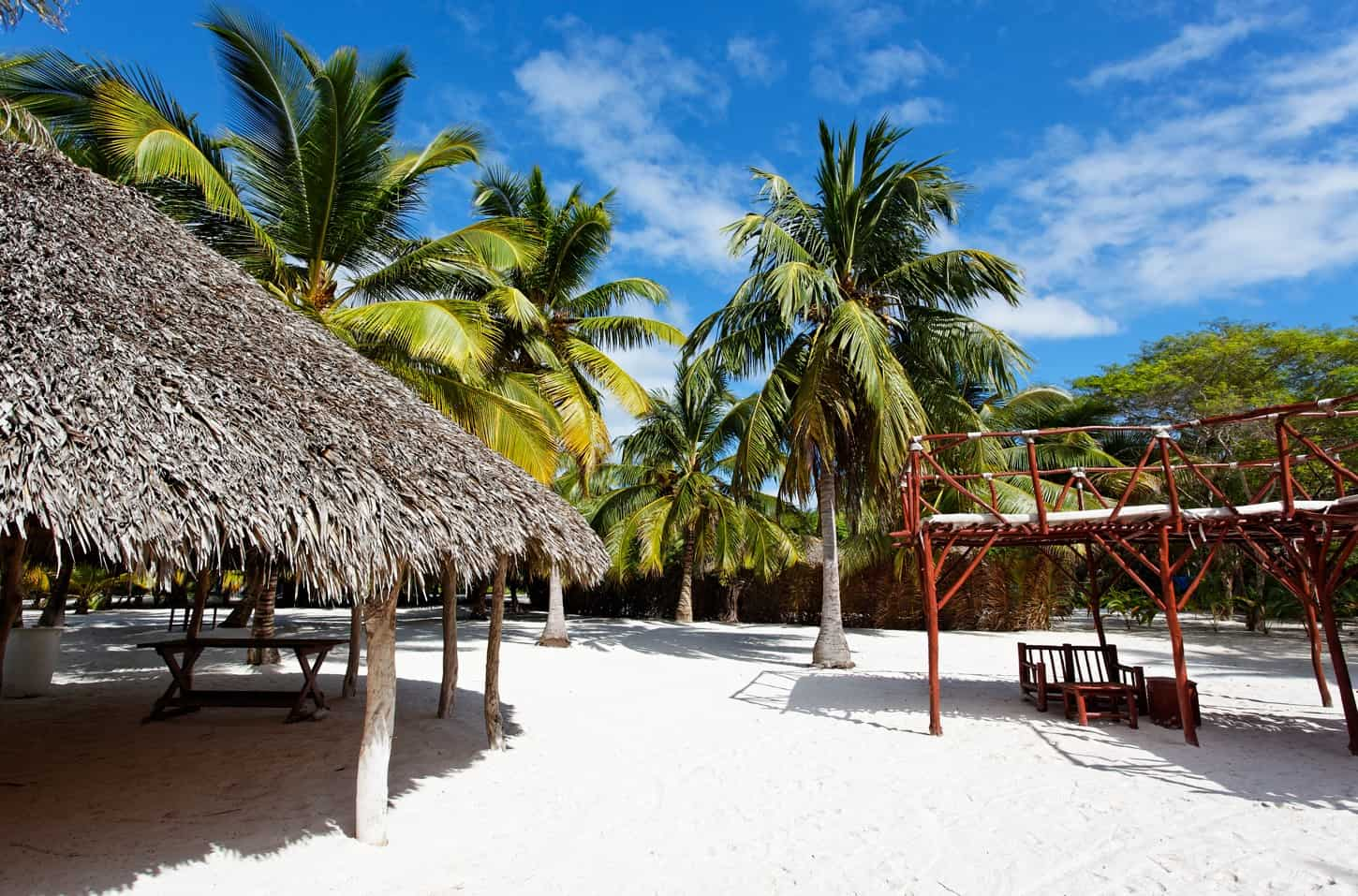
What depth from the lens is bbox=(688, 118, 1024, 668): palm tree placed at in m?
11.1

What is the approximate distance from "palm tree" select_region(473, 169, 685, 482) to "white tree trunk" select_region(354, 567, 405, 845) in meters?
8.42

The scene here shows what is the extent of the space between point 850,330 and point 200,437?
28.8 feet

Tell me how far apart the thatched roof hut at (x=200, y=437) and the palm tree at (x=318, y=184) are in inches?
129

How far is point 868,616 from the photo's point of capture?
2116 cm

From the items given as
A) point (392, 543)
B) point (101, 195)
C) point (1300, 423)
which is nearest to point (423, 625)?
point (101, 195)

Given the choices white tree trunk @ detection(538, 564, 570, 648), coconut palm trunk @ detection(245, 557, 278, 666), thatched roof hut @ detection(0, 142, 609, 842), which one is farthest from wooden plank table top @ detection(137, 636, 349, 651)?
white tree trunk @ detection(538, 564, 570, 648)

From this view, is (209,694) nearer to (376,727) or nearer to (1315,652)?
(376,727)

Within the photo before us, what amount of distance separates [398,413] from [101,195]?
2938mm

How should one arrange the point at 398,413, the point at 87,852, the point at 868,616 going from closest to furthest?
the point at 87,852 → the point at 398,413 → the point at 868,616

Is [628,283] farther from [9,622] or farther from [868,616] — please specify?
[868,616]

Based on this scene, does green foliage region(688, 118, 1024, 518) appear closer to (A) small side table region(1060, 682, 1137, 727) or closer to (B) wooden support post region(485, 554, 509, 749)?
(A) small side table region(1060, 682, 1137, 727)

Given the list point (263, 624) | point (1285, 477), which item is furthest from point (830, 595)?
point (263, 624)

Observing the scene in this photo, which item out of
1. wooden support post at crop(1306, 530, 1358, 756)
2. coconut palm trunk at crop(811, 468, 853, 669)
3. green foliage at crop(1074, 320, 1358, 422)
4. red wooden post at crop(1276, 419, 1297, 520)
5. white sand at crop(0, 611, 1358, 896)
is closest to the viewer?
white sand at crop(0, 611, 1358, 896)

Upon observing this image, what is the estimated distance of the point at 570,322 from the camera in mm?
15117
